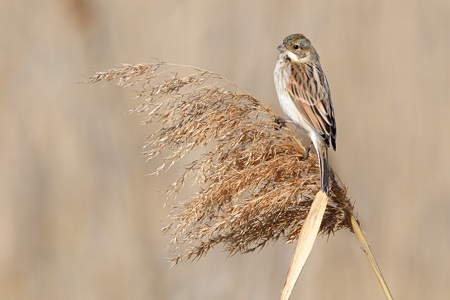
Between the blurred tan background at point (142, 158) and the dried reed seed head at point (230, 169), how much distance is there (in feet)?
5.55

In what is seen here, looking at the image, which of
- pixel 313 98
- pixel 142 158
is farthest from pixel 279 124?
pixel 142 158


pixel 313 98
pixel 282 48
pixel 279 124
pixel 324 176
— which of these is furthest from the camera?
pixel 282 48

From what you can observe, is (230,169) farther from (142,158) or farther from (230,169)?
(142,158)

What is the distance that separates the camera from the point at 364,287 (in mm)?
4031

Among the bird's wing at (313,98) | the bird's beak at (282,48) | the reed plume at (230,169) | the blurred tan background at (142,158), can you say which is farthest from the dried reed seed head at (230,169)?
the blurred tan background at (142,158)

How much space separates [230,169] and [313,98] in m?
1.00

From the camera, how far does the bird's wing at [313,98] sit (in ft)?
9.59

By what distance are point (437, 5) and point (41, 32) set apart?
6.53 feet

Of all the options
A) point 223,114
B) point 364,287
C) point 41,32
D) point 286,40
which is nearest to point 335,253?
point 364,287

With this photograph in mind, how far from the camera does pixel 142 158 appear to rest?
4.02 meters

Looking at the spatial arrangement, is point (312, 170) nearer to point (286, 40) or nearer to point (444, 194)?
point (286, 40)

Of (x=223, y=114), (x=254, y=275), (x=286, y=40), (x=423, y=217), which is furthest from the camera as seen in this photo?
(x=423, y=217)

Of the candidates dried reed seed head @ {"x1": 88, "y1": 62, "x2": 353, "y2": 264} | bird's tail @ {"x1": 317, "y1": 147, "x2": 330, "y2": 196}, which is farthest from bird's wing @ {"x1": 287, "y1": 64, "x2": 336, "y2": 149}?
dried reed seed head @ {"x1": 88, "y1": 62, "x2": 353, "y2": 264}

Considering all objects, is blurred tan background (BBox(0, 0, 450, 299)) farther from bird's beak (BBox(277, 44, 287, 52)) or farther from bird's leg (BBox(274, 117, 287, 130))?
bird's leg (BBox(274, 117, 287, 130))
